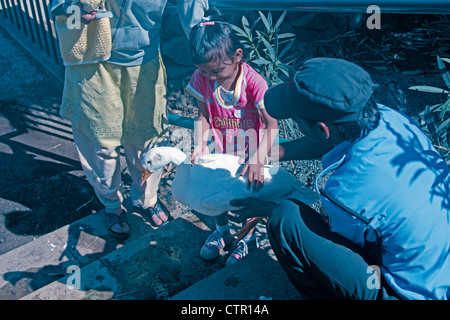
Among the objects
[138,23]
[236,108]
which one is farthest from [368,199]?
[138,23]

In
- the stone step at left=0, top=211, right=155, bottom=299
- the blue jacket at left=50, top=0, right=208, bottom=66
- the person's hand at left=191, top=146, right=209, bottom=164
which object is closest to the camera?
the blue jacket at left=50, top=0, right=208, bottom=66

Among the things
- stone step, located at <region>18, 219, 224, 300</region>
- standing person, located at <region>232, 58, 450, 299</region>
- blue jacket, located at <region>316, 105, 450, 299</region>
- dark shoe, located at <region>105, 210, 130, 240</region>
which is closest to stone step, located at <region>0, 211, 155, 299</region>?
dark shoe, located at <region>105, 210, 130, 240</region>

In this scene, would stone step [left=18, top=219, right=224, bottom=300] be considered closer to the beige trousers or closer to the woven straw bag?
the beige trousers

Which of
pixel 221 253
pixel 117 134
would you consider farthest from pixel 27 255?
pixel 221 253

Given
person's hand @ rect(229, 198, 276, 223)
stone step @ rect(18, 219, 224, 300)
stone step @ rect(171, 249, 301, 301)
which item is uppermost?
person's hand @ rect(229, 198, 276, 223)

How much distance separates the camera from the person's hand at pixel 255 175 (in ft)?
7.98

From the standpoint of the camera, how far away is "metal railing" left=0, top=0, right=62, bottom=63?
5.14m

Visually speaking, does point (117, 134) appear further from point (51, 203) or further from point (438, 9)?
point (438, 9)

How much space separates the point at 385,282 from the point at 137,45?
6.44ft

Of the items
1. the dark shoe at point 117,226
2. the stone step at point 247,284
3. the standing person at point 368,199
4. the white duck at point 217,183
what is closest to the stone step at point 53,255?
the dark shoe at point 117,226

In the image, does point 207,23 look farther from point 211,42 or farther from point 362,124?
point 362,124

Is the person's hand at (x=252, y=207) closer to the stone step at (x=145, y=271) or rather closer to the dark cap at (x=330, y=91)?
the stone step at (x=145, y=271)

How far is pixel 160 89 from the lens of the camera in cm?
288

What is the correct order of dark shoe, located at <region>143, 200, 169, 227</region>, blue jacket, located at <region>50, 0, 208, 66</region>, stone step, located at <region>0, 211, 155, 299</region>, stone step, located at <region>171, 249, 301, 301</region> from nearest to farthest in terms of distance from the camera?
stone step, located at <region>171, 249, 301, 301</region>, blue jacket, located at <region>50, 0, 208, 66</region>, stone step, located at <region>0, 211, 155, 299</region>, dark shoe, located at <region>143, 200, 169, 227</region>
